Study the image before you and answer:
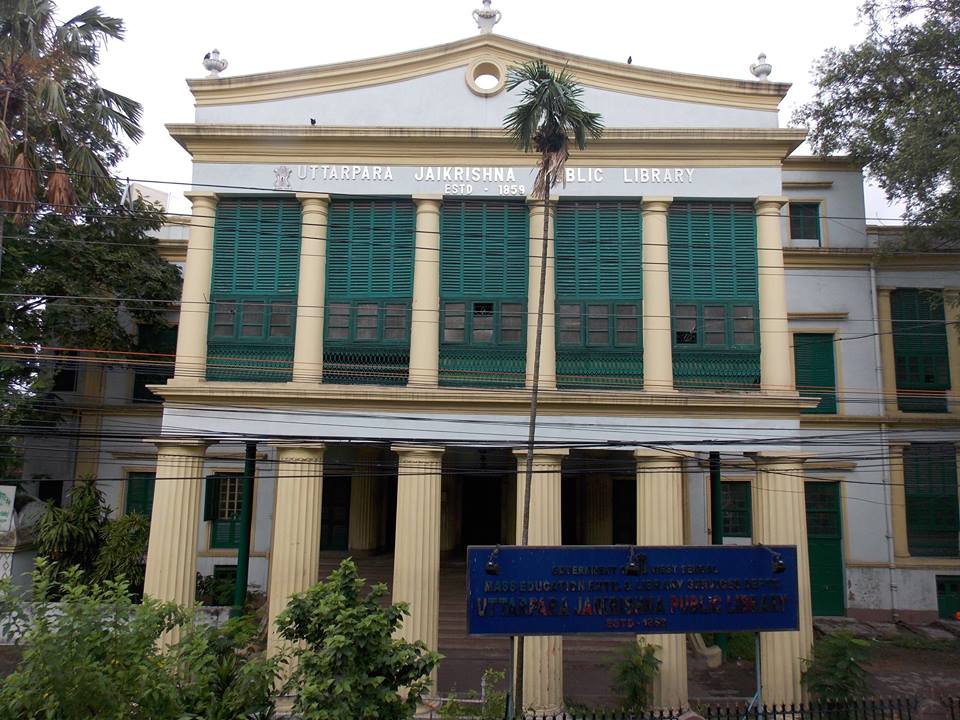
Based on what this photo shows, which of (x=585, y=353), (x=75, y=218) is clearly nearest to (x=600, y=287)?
(x=585, y=353)

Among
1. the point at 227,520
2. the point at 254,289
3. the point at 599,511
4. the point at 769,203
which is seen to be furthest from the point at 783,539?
the point at 227,520

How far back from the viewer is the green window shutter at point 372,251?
1509 cm

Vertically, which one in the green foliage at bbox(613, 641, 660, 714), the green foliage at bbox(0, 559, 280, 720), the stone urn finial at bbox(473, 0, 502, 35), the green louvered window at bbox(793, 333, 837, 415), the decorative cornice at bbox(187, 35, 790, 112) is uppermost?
the stone urn finial at bbox(473, 0, 502, 35)

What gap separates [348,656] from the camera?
Result: 25.5 feet

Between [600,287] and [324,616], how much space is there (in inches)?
372

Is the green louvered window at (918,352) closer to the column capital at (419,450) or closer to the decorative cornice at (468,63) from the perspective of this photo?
the decorative cornice at (468,63)

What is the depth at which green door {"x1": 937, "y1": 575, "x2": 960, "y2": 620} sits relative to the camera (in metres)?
19.5

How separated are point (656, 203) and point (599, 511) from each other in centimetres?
1020

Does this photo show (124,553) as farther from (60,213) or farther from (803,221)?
(803,221)

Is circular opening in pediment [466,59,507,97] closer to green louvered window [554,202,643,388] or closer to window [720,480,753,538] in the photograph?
green louvered window [554,202,643,388]

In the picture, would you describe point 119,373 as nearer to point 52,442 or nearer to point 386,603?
point 52,442

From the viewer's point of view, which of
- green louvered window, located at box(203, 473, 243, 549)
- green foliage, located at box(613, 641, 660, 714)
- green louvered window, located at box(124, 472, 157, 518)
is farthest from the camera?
green louvered window, located at box(124, 472, 157, 518)

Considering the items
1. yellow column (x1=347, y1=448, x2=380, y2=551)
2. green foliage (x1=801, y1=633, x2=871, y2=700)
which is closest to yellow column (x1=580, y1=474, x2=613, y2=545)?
yellow column (x1=347, y1=448, x2=380, y2=551)

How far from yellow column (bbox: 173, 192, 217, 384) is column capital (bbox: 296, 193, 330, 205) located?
1.92 m
